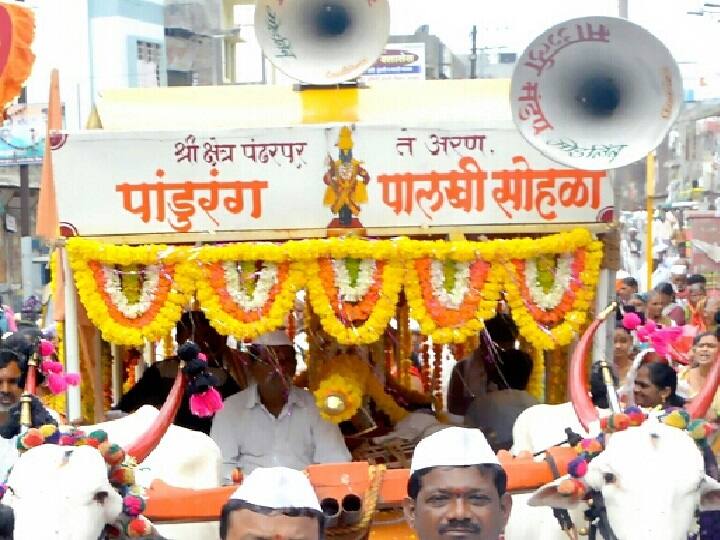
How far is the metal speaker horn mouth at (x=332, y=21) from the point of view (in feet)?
19.9

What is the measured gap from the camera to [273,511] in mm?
3023

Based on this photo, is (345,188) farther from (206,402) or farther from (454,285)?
(206,402)

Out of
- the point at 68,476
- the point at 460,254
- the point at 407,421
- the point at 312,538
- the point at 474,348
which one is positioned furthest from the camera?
the point at 474,348

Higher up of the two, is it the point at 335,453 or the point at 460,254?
the point at 460,254

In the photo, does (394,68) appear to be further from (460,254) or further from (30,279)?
(460,254)

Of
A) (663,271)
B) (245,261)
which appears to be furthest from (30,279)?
(245,261)

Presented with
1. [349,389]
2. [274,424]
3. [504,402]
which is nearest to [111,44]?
[504,402]

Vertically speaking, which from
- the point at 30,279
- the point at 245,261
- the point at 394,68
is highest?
the point at 394,68

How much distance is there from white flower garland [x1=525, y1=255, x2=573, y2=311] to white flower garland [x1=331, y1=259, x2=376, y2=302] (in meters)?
0.67

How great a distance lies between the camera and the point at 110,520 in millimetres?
3516

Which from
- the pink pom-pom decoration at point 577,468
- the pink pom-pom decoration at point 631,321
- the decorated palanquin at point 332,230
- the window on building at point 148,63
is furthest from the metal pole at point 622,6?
the window on building at point 148,63

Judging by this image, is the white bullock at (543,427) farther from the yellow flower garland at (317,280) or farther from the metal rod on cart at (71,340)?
the metal rod on cart at (71,340)

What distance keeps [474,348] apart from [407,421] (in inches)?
42.2

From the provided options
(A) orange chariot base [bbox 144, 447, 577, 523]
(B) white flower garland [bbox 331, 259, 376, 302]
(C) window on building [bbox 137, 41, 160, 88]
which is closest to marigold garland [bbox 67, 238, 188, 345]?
(B) white flower garland [bbox 331, 259, 376, 302]
